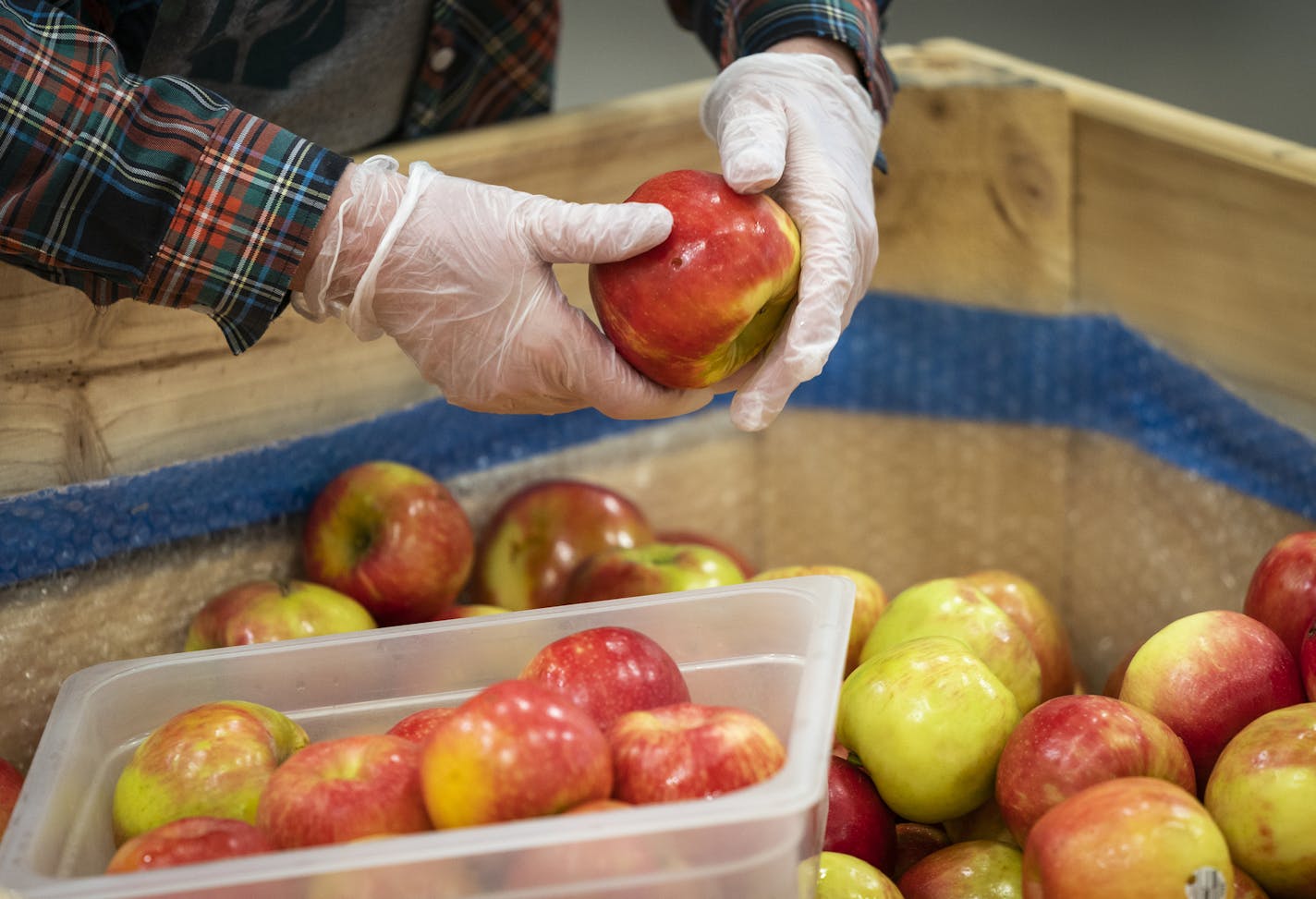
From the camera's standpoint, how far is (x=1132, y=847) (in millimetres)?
753

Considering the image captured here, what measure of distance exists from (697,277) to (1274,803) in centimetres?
50

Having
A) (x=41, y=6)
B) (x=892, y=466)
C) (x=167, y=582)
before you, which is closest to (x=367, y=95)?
(x=41, y=6)

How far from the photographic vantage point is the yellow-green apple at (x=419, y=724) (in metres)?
0.86

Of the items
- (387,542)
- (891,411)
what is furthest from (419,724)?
(891,411)

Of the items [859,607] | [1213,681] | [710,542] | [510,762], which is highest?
[510,762]

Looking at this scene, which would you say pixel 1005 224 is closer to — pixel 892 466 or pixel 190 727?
pixel 892 466

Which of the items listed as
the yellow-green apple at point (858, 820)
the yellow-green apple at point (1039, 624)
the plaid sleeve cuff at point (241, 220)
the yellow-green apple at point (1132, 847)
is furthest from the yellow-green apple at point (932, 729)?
the plaid sleeve cuff at point (241, 220)

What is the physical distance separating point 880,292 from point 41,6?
0.96 metres

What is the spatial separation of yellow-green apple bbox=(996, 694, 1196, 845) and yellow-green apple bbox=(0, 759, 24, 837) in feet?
2.26

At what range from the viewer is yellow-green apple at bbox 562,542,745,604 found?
127 cm

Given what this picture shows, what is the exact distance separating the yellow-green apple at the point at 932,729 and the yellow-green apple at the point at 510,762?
11.2 inches

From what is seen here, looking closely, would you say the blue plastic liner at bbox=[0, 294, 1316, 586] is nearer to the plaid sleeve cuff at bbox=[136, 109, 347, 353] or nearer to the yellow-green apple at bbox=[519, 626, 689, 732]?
the plaid sleeve cuff at bbox=[136, 109, 347, 353]

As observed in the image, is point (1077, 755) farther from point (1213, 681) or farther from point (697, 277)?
point (697, 277)

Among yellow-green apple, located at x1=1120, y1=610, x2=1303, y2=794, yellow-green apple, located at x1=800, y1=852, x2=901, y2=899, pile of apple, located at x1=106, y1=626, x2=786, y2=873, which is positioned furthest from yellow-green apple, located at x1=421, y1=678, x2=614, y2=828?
yellow-green apple, located at x1=1120, y1=610, x2=1303, y2=794
